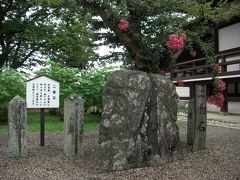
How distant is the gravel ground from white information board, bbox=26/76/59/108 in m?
0.97

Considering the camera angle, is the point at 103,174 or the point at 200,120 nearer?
the point at 103,174

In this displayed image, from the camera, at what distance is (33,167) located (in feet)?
20.8

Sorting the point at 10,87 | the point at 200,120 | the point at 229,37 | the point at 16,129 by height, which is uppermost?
the point at 229,37

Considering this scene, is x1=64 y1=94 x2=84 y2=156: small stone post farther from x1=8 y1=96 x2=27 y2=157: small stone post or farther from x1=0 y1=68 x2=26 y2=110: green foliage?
x1=0 y1=68 x2=26 y2=110: green foliage

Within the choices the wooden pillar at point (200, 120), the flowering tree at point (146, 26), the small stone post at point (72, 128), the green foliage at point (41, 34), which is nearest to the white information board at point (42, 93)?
the small stone post at point (72, 128)

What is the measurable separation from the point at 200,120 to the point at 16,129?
12.1ft

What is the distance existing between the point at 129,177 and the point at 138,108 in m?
1.26

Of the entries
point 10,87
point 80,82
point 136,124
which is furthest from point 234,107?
point 136,124

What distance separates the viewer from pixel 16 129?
7312mm

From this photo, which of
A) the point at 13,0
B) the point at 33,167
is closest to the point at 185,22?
the point at 33,167

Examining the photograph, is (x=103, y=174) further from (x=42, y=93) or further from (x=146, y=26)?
(x=146, y=26)

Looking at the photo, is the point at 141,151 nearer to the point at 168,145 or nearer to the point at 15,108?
the point at 168,145

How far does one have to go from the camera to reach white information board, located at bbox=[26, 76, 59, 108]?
329 inches

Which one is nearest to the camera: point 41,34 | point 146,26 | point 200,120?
point 200,120
